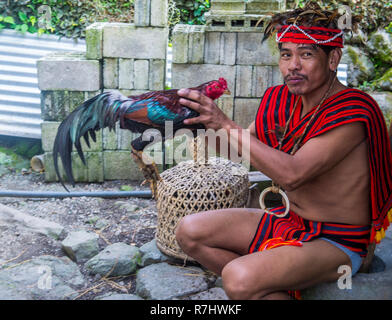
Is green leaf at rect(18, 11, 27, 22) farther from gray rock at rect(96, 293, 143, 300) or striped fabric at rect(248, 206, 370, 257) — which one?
striped fabric at rect(248, 206, 370, 257)

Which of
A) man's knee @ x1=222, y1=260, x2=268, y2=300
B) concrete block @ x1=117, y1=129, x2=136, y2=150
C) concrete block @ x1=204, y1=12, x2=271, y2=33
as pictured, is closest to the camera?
man's knee @ x1=222, y1=260, x2=268, y2=300

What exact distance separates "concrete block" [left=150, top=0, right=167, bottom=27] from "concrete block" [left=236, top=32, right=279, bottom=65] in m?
0.72

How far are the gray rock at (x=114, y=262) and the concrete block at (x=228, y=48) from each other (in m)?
1.96

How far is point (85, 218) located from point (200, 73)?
1657 mm

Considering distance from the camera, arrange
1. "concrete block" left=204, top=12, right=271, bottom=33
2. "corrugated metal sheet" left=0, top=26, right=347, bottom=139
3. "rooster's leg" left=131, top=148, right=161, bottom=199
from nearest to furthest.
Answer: "rooster's leg" left=131, top=148, right=161, bottom=199 < "concrete block" left=204, top=12, right=271, bottom=33 < "corrugated metal sheet" left=0, top=26, right=347, bottom=139

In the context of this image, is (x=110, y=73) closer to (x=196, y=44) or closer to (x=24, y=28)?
(x=196, y=44)

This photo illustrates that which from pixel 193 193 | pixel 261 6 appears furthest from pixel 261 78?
pixel 193 193

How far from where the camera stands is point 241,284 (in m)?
2.30

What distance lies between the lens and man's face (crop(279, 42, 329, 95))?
2.47m

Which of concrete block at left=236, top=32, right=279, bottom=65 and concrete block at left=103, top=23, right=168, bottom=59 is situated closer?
concrete block at left=236, top=32, right=279, bottom=65

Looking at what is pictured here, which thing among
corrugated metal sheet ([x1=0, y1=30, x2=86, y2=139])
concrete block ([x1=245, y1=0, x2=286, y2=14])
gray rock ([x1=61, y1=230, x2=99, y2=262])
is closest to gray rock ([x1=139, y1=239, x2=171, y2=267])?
gray rock ([x1=61, y1=230, x2=99, y2=262])

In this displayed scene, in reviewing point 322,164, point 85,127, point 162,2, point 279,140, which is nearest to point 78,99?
point 162,2

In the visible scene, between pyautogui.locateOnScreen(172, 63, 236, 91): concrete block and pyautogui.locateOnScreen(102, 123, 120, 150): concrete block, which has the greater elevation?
pyautogui.locateOnScreen(172, 63, 236, 91): concrete block
